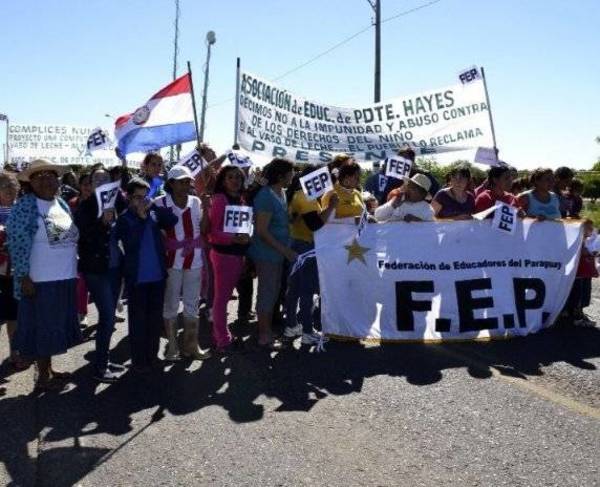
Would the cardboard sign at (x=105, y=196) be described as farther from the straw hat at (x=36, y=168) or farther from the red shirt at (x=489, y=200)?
the red shirt at (x=489, y=200)

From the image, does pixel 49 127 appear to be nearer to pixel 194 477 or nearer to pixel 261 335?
pixel 261 335

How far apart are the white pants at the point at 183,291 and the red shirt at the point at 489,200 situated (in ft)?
10.9

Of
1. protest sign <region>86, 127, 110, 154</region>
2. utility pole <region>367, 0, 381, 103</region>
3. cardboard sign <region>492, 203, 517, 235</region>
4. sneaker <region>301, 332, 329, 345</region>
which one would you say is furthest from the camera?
utility pole <region>367, 0, 381, 103</region>

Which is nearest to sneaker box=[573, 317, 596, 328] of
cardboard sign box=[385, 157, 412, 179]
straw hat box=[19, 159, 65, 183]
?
cardboard sign box=[385, 157, 412, 179]

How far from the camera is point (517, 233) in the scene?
668 centimetres

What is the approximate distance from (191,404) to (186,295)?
132 centimetres

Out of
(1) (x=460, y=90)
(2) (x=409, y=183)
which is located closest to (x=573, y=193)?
(1) (x=460, y=90)

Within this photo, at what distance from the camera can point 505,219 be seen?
655cm

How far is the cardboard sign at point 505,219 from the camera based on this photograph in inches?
257

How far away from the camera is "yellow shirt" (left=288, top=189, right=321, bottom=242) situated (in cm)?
610

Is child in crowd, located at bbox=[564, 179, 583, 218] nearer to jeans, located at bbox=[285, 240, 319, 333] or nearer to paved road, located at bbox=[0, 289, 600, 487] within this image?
paved road, located at bbox=[0, 289, 600, 487]

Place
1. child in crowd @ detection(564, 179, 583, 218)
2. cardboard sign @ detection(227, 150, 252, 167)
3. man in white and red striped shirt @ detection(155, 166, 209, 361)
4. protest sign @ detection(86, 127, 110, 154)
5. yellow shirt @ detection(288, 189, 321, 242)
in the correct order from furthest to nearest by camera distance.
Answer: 1. protest sign @ detection(86, 127, 110, 154)
2. child in crowd @ detection(564, 179, 583, 218)
3. cardboard sign @ detection(227, 150, 252, 167)
4. yellow shirt @ detection(288, 189, 321, 242)
5. man in white and red striped shirt @ detection(155, 166, 209, 361)

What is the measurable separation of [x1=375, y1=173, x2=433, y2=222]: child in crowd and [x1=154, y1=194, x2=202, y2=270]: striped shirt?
2071mm

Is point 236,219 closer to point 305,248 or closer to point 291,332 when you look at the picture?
point 305,248
